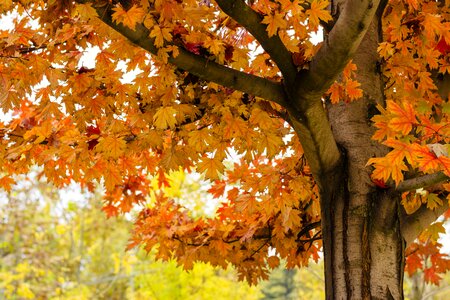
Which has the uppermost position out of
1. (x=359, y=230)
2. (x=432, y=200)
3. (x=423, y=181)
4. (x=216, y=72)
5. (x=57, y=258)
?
(x=57, y=258)

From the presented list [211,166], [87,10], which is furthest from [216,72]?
[211,166]

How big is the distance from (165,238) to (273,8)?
8.50 ft

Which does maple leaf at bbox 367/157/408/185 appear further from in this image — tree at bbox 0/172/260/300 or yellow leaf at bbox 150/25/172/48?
tree at bbox 0/172/260/300

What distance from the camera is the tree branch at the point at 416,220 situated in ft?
10.7

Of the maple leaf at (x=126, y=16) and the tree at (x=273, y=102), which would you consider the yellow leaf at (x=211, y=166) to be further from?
the maple leaf at (x=126, y=16)

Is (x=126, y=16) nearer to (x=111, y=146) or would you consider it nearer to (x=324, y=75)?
(x=324, y=75)

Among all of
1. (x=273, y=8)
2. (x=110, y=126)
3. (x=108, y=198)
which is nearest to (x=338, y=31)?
(x=273, y=8)

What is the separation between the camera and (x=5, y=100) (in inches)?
114

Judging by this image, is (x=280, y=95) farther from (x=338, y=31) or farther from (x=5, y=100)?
(x=5, y=100)

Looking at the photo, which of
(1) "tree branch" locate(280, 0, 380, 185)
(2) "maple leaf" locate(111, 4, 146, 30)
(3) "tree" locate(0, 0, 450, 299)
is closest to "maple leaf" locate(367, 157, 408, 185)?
(3) "tree" locate(0, 0, 450, 299)

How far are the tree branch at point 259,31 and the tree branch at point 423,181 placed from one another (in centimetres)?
86

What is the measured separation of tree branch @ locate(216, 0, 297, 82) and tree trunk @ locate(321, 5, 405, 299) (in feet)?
2.91

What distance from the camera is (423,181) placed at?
2664 millimetres

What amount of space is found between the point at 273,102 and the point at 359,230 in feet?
2.96
